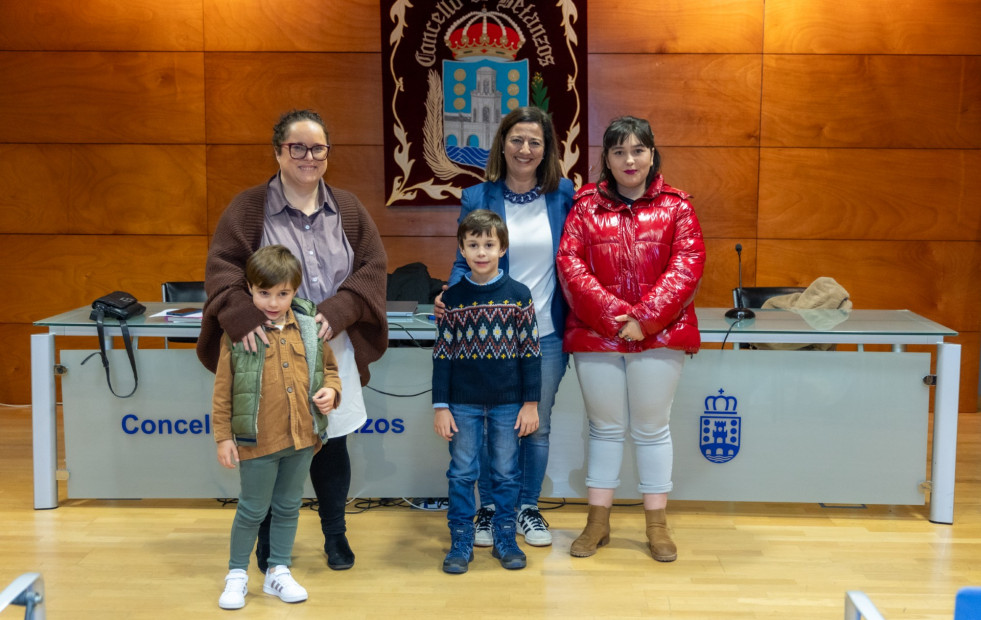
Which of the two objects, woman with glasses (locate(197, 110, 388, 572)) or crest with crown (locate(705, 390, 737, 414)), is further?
crest with crown (locate(705, 390, 737, 414))

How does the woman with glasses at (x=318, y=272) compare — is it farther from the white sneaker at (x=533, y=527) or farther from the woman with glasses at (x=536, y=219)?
the white sneaker at (x=533, y=527)

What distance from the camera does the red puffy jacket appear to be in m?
3.02

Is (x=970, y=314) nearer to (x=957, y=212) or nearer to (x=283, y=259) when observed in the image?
(x=957, y=212)

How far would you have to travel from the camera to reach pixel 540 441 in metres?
3.27

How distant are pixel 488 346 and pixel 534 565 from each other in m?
0.79

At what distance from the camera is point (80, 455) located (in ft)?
12.2

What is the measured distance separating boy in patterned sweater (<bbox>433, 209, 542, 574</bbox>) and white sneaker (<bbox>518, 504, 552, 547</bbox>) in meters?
0.21

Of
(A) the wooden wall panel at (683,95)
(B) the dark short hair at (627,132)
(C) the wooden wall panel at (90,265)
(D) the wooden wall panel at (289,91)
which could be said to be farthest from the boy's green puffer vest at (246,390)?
(A) the wooden wall panel at (683,95)

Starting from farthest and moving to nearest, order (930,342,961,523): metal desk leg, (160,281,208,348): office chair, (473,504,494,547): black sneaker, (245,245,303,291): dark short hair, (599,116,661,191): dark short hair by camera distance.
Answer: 1. (160,281,208,348): office chair
2. (930,342,961,523): metal desk leg
3. (473,504,494,547): black sneaker
4. (599,116,661,191): dark short hair
5. (245,245,303,291): dark short hair

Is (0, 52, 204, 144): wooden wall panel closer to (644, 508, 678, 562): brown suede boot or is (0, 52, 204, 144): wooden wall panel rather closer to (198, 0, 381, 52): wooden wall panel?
(198, 0, 381, 52): wooden wall panel

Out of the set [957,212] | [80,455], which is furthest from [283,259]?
[957,212]

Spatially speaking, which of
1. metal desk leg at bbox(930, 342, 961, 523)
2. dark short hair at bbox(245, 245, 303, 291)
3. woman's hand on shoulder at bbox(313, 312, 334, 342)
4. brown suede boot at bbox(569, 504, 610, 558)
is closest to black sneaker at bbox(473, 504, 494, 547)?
brown suede boot at bbox(569, 504, 610, 558)

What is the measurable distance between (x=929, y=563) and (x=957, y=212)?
9.80ft

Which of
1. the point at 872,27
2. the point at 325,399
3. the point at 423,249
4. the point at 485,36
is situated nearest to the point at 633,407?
the point at 325,399
